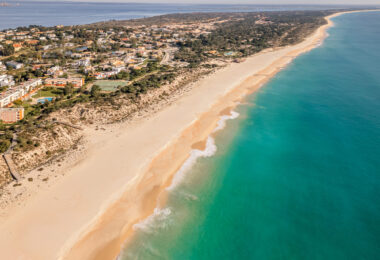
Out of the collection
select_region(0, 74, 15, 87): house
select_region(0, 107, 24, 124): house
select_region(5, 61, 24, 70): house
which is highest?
select_region(5, 61, 24, 70): house

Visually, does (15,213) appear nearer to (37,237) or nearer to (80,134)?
(37,237)

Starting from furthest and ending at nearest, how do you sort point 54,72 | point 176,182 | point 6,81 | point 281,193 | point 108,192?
point 54,72, point 6,81, point 176,182, point 281,193, point 108,192

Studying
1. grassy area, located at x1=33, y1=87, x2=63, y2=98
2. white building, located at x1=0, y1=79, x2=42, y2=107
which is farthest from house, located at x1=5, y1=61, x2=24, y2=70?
grassy area, located at x1=33, y1=87, x2=63, y2=98

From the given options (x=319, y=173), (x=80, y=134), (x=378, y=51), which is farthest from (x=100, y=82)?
(x=378, y=51)

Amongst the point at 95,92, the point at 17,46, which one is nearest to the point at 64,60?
the point at 17,46

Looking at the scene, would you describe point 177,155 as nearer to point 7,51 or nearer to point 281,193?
point 281,193

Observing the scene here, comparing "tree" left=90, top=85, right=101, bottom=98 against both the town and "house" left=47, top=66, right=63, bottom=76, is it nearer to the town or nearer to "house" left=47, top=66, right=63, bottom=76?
the town

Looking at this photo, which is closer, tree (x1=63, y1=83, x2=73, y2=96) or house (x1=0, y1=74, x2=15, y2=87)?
tree (x1=63, y1=83, x2=73, y2=96)
